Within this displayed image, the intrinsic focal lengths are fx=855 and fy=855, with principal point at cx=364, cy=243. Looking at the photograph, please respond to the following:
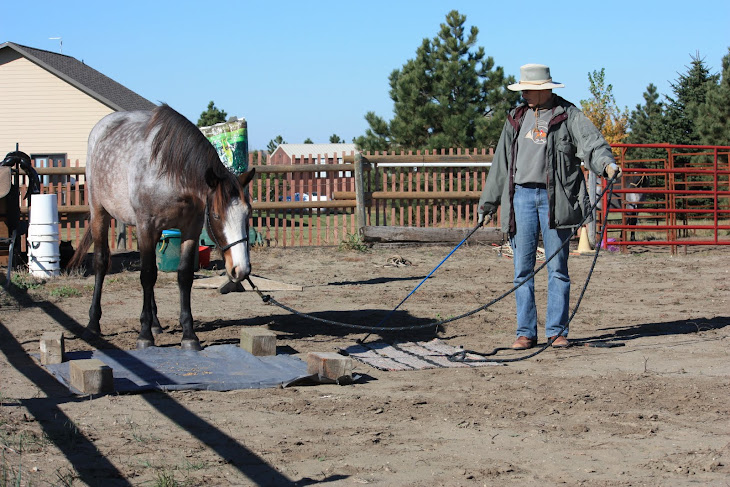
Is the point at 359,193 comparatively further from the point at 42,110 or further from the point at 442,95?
the point at 42,110

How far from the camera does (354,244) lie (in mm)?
16047

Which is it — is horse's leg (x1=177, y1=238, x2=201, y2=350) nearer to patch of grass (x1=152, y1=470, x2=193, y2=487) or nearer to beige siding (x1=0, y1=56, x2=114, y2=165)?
patch of grass (x1=152, y1=470, x2=193, y2=487)

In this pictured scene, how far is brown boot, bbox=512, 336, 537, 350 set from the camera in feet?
23.0

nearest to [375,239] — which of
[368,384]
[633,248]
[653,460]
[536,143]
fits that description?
[633,248]

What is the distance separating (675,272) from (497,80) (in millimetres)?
16409

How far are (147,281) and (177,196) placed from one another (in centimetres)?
85

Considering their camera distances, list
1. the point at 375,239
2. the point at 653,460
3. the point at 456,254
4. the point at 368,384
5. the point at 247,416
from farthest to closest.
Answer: the point at 375,239 → the point at 456,254 → the point at 368,384 → the point at 247,416 → the point at 653,460

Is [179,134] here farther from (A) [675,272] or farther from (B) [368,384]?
(A) [675,272]

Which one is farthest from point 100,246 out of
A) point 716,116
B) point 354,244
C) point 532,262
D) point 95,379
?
point 716,116

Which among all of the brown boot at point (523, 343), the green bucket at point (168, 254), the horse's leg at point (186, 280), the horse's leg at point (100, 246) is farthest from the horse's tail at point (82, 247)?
the brown boot at point (523, 343)

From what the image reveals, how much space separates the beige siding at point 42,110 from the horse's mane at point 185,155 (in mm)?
24445

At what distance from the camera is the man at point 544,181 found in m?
6.84

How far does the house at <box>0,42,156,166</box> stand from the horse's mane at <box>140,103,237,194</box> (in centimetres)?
2432

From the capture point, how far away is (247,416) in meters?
4.87
